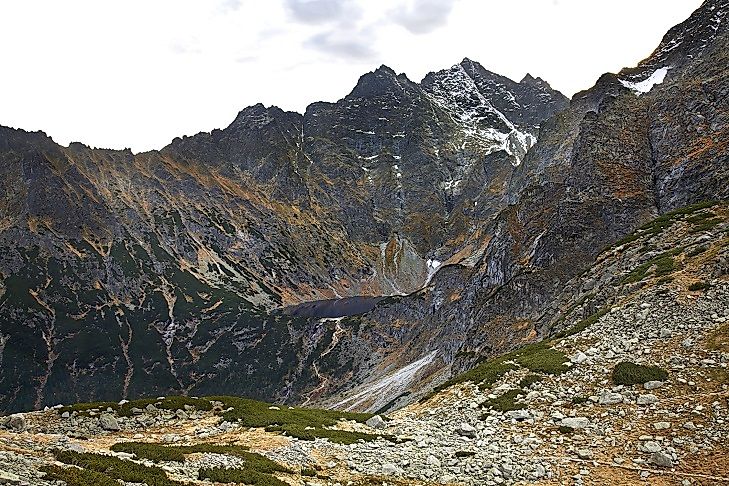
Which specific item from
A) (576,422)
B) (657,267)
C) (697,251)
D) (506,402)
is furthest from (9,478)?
(697,251)

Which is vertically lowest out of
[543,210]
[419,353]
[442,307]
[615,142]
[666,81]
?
[419,353]

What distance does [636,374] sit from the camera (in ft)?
84.1

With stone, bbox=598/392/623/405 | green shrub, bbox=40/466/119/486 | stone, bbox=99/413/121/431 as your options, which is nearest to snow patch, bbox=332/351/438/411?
stone, bbox=99/413/121/431

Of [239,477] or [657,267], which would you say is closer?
[239,477]

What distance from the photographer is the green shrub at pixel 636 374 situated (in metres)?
24.9

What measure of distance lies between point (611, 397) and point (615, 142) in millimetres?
75951

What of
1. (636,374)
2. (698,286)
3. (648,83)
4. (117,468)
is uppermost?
(648,83)

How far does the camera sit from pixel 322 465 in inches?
867

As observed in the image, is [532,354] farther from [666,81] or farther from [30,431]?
[666,81]

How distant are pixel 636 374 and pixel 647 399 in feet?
8.27

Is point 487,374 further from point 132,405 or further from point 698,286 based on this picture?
point 132,405

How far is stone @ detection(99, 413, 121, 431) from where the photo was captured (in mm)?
29312

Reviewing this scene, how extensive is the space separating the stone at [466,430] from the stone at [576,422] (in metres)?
4.14

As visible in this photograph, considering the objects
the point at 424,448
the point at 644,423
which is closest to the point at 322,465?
the point at 424,448
